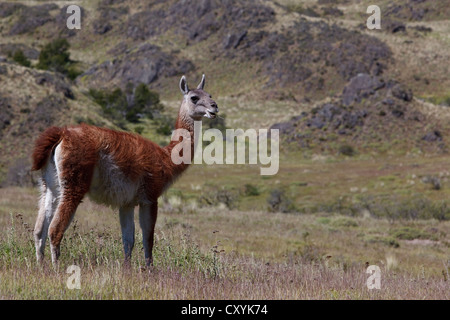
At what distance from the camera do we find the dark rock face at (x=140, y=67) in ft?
266

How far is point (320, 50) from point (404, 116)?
31421 mm

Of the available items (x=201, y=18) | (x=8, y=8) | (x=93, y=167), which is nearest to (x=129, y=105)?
(x=201, y=18)

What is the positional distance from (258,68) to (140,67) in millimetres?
18281

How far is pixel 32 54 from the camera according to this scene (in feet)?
278

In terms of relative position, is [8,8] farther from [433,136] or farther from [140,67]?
[433,136]

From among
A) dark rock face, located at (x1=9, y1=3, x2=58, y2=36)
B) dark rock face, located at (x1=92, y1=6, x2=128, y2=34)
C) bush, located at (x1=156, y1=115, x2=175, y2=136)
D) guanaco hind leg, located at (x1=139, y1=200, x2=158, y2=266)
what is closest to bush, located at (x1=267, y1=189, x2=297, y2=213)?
bush, located at (x1=156, y1=115, x2=175, y2=136)

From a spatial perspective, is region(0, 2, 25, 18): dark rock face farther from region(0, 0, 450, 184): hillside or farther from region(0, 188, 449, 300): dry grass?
region(0, 188, 449, 300): dry grass

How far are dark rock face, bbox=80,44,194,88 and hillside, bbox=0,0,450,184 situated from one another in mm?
175

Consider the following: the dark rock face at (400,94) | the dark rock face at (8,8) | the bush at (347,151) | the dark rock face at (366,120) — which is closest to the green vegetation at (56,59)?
the dark rock face at (366,120)

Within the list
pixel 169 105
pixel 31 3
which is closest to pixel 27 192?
pixel 169 105

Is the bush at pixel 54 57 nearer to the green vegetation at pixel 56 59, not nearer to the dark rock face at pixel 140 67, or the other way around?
the green vegetation at pixel 56 59

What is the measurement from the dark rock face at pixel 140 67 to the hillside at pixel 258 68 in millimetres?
175

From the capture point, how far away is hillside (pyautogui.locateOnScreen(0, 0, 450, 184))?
45.8 meters
